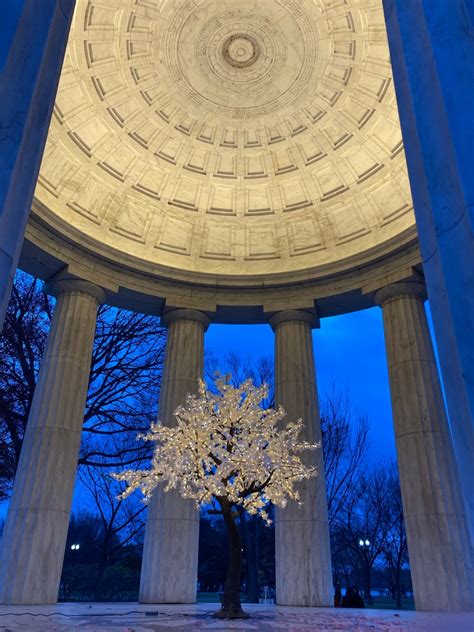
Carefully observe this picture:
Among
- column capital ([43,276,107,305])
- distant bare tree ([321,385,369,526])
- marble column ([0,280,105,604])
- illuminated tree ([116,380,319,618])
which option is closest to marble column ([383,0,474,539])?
illuminated tree ([116,380,319,618])

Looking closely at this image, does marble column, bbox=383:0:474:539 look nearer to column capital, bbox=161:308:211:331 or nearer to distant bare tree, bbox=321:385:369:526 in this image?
column capital, bbox=161:308:211:331

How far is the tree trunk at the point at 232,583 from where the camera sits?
21.4 m

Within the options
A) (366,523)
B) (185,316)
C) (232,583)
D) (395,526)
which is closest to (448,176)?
(232,583)

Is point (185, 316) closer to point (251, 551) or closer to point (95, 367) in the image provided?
point (95, 367)

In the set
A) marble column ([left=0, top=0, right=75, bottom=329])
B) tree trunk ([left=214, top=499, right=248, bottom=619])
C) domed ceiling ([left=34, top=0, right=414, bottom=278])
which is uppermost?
domed ceiling ([left=34, top=0, right=414, bottom=278])

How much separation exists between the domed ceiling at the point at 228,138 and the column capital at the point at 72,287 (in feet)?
9.35

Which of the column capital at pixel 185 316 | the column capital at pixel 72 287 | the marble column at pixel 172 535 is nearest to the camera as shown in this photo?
the marble column at pixel 172 535

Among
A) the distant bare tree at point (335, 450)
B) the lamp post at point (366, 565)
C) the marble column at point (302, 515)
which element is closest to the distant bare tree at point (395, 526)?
the lamp post at point (366, 565)

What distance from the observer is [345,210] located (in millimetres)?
44375

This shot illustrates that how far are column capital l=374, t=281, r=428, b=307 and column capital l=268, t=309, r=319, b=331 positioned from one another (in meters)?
6.37

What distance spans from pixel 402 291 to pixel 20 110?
32.6m

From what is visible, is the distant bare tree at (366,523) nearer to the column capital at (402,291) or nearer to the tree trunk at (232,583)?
the column capital at (402,291)

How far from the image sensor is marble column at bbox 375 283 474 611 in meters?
29.1

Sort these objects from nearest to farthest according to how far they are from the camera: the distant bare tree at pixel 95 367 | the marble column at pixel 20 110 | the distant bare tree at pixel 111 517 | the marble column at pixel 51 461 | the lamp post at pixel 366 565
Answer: the marble column at pixel 20 110
the marble column at pixel 51 461
the distant bare tree at pixel 95 367
the distant bare tree at pixel 111 517
the lamp post at pixel 366 565
